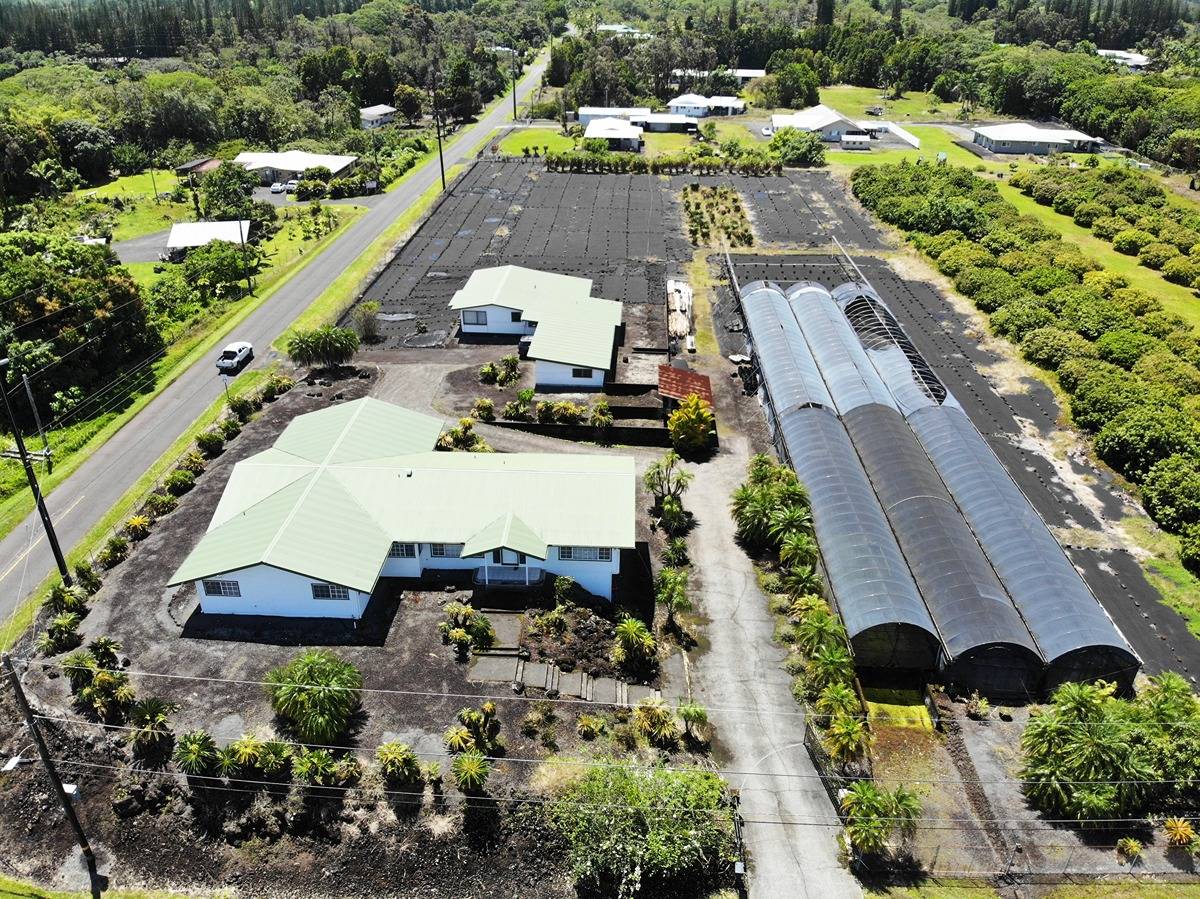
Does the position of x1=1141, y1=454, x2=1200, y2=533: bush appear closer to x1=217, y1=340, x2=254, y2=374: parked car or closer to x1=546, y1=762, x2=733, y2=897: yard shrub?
x1=546, y1=762, x2=733, y2=897: yard shrub

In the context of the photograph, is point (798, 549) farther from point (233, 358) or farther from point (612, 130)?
point (612, 130)

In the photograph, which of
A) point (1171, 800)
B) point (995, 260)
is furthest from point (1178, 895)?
point (995, 260)

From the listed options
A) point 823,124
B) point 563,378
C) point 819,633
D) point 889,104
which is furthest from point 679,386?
point 889,104

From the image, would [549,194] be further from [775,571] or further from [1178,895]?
[1178,895]

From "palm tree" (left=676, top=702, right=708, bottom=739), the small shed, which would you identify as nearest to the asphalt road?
the small shed

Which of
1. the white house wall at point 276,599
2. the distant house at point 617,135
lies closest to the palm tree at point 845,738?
the white house wall at point 276,599

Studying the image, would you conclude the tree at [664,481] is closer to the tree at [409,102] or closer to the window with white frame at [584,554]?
the window with white frame at [584,554]
